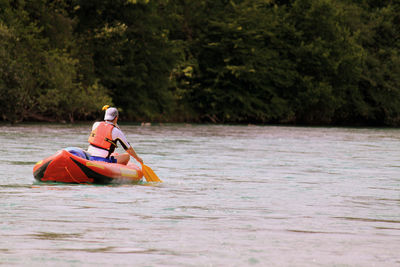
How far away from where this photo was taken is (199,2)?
5903 centimetres

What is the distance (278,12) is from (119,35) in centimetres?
1574

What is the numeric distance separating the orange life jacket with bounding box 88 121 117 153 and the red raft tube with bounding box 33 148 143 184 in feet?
0.95

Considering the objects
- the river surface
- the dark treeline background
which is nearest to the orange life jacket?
the river surface

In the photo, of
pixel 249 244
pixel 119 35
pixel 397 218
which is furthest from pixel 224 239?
pixel 119 35

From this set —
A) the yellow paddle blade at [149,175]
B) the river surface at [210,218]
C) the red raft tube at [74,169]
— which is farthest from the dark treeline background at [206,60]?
the red raft tube at [74,169]

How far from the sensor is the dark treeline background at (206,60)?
43.9 m

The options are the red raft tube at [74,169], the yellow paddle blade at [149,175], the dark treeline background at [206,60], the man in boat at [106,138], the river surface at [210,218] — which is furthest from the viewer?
the dark treeline background at [206,60]

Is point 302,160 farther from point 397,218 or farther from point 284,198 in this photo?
point 397,218

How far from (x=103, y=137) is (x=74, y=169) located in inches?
31.9

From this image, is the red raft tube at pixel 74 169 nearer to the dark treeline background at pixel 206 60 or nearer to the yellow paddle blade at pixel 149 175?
the yellow paddle blade at pixel 149 175

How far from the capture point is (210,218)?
977 cm

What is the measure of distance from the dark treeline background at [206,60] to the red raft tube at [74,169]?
26.7 m

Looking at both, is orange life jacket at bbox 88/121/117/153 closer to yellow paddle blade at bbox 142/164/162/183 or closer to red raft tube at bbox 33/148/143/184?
red raft tube at bbox 33/148/143/184

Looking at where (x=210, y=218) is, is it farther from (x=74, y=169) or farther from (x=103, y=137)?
(x=103, y=137)
